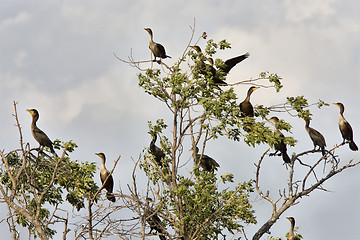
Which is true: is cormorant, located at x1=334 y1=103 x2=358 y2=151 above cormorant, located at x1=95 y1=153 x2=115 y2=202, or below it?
above

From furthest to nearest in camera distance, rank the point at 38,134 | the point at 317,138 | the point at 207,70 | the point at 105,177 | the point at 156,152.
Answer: the point at 317,138 < the point at 156,152 < the point at 105,177 < the point at 38,134 < the point at 207,70

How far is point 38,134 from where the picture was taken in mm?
14195

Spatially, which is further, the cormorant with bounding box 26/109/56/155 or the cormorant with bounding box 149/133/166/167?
the cormorant with bounding box 149/133/166/167

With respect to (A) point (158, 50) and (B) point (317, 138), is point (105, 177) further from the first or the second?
(B) point (317, 138)

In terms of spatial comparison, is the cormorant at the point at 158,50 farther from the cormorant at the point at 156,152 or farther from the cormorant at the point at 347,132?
the cormorant at the point at 347,132

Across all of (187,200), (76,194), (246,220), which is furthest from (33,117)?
(246,220)

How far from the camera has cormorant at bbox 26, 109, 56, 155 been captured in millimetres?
13938

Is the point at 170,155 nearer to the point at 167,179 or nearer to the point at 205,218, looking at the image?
the point at 167,179

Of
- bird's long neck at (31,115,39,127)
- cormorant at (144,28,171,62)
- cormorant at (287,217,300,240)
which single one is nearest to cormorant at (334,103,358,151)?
cormorant at (287,217,300,240)

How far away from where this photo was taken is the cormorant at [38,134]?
13.9 metres

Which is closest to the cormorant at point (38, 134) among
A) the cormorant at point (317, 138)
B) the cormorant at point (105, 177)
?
the cormorant at point (105, 177)

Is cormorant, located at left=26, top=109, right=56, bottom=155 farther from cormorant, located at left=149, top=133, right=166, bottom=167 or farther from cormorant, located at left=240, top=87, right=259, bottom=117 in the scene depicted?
cormorant, located at left=240, top=87, right=259, bottom=117

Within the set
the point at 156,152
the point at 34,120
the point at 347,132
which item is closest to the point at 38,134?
the point at 34,120

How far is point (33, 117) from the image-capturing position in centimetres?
1464
